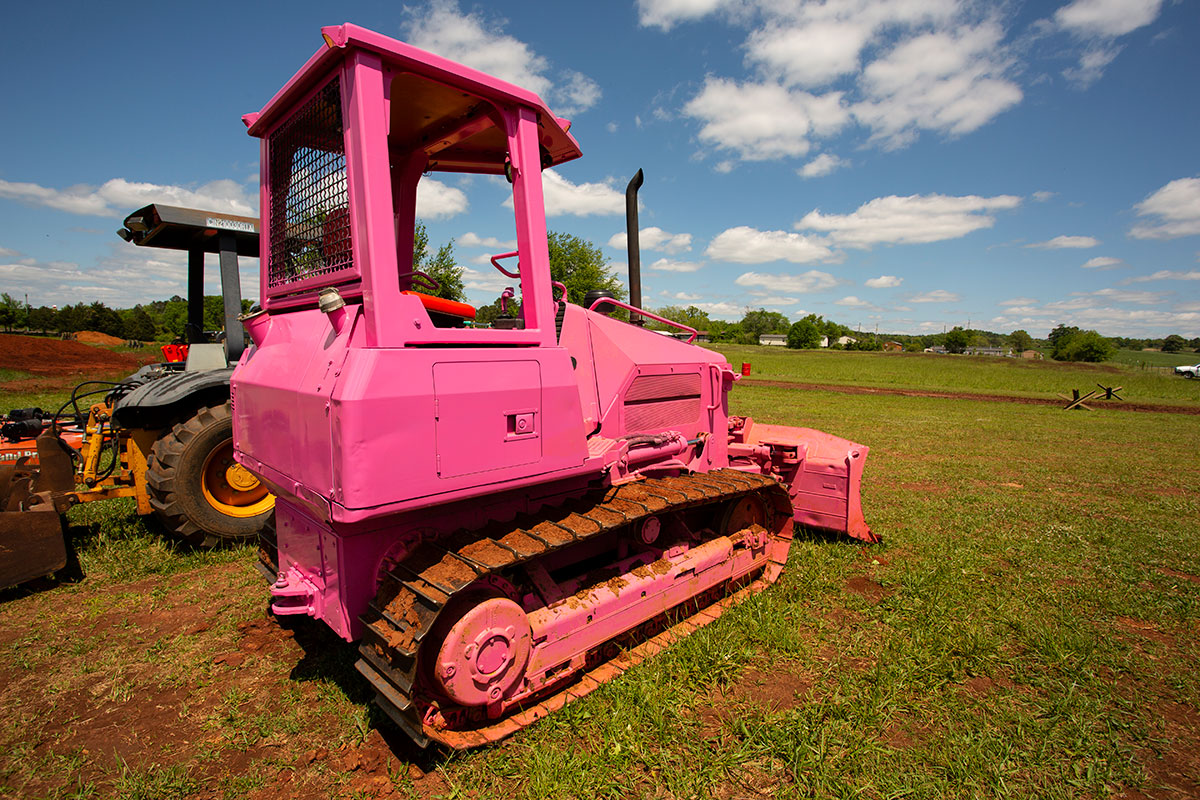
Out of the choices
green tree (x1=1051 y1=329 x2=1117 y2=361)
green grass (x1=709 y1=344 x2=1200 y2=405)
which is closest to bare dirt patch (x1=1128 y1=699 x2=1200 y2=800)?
green grass (x1=709 y1=344 x2=1200 y2=405)

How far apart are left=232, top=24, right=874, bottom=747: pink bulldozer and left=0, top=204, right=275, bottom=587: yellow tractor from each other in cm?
188

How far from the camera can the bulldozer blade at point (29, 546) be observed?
4316 millimetres

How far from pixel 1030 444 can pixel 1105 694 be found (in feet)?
33.8

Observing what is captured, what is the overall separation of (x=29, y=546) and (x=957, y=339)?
11798cm

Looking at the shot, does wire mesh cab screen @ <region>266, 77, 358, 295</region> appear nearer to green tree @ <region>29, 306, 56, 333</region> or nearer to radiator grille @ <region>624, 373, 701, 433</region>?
radiator grille @ <region>624, 373, 701, 433</region>

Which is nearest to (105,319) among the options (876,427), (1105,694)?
(876,427)

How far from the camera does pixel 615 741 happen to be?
2.83m

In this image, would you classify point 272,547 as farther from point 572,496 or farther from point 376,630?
point 572,496

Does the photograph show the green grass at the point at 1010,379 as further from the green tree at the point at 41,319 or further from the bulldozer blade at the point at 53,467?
the green tree at the point at 41,319

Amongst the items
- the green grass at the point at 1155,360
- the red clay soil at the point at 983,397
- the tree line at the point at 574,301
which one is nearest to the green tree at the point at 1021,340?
the tree line at the point at 574,301

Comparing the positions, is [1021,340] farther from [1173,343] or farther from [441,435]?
[441,435]

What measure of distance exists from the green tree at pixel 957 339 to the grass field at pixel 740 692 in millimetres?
108832

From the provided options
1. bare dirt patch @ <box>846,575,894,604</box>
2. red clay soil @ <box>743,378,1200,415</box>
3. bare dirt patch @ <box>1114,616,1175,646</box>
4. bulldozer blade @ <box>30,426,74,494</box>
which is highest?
bulldozer blade @ <box>30,426,74,494</box>

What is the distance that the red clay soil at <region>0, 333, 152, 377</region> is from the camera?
25.4 meters
